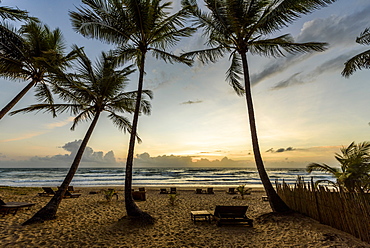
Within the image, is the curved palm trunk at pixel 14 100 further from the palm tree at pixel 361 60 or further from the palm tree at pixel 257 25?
the palm tree at pixel 361 60

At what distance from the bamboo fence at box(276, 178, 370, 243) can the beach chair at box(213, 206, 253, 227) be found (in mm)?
2013

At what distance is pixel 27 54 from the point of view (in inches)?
336

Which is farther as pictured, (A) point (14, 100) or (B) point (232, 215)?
(A) point (14, 100)

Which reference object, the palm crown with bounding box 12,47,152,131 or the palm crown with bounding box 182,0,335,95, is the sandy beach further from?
the palm crown with bounding box 182,0,335,95

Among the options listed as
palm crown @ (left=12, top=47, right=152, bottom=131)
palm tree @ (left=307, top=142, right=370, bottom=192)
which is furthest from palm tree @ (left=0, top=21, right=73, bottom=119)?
palm tree @ (left=307, top=142, right=370, bottom=192)

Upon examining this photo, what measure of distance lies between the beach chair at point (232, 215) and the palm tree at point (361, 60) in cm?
783

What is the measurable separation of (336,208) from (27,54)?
42.4ft

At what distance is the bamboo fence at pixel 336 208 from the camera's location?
440 cm

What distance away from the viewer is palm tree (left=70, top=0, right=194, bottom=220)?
707 centimetres

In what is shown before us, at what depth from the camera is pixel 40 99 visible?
10219 millimetres

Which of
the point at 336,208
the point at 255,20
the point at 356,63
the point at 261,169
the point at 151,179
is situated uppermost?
the point at 255,20

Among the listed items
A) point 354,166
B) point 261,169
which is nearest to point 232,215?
point 261,169

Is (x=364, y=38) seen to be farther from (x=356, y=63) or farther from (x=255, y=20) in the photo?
(x=255, y=20)

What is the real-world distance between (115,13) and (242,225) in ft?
30.4
